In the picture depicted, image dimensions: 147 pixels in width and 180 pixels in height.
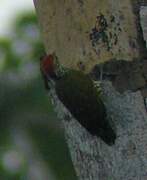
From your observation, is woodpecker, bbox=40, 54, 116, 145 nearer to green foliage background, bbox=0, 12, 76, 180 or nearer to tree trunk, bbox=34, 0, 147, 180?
tree trunk, bbox=34, 0, 147, 180

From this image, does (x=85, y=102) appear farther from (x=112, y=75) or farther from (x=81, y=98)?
(x=112, y=75)

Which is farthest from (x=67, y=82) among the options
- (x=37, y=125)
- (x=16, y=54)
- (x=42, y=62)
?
(x=16, y=54)

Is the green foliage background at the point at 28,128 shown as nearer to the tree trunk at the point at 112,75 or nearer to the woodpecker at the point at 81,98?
the woodpecker at the point at 81,98

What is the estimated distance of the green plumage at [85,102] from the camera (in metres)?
4.48

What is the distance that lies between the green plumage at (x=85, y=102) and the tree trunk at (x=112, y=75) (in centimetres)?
3

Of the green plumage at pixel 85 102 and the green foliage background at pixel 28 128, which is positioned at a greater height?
the green plumage at pixel 85 102

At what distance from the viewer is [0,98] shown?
9.64 meters

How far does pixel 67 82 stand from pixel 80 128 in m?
0.35

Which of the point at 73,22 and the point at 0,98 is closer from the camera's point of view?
the point at 73,22

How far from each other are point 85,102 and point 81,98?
0.05m

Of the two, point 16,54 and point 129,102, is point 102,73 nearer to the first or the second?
point 129,102

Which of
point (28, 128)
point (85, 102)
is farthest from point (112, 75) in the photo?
point (28, 128)

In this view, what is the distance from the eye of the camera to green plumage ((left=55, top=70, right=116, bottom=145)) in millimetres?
4484

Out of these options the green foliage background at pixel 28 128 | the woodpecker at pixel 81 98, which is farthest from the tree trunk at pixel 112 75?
the green foliage background at pixel 28 128
